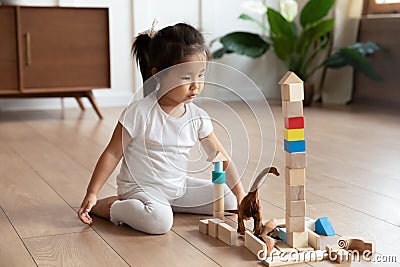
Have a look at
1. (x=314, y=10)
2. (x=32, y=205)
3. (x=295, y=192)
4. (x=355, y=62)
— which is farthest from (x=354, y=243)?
(x=314, y=10)

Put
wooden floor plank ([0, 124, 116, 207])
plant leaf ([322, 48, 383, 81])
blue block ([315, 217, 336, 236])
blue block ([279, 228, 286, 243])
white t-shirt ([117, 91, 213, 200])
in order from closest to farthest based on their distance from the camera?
blue block ([279, 228, 286, 243]) < blue block ([315, 217, 336, 236]) < white t-shirt ([117, 91, 213, 200]) < wooden floor plank ([0, 124, 116, 207]) < plant leaf ([322, 48, 383, 81])

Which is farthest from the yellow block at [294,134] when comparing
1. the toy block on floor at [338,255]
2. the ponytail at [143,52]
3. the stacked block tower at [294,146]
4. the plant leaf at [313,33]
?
the plant leaf at [313,33]

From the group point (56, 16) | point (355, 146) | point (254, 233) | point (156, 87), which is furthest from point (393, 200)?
point (56, 16)

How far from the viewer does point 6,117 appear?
3.57 m

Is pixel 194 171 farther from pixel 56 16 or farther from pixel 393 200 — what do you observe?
pixel 56 16

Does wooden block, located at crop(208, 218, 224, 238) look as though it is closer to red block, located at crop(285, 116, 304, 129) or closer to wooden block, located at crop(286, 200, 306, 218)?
wooden block, located at crop(286, 200, 306, 218)

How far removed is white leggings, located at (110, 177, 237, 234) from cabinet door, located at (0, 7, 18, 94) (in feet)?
6.28

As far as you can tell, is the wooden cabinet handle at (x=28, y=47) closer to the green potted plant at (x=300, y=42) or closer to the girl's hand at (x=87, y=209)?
the green potted plant at (x=300, y=42)

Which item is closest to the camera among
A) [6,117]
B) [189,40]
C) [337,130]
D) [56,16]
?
[189,40]

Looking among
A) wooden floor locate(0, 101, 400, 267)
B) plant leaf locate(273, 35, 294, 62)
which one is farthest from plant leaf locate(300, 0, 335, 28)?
wooden floor locate(0, 101, 400, 267)

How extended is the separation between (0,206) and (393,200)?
105cm

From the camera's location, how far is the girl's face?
1.48 meters

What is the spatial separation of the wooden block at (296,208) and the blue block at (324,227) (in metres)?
0.17

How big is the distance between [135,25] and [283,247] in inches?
114
